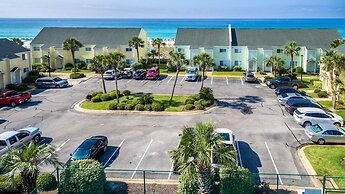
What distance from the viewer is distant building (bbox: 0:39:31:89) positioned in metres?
50.5

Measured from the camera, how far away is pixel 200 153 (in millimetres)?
17141

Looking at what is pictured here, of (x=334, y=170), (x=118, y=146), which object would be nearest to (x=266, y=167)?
(x=334, y=170)

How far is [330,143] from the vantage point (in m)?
28.4

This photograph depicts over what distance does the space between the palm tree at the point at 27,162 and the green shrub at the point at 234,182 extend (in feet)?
29.2

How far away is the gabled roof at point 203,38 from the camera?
66688mm

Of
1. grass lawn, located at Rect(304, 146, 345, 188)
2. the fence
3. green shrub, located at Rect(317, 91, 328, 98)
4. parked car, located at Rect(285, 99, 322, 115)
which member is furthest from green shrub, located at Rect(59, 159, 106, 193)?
green shrub, located at Rect(317, 91, 328, 98)

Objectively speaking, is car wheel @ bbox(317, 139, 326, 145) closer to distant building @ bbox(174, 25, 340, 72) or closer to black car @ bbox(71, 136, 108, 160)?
black car @ bbox(71, 136, 108, 160)

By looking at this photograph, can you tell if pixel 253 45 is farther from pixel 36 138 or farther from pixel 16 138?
pixel 16 138

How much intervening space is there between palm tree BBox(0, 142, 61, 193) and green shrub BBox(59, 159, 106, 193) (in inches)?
49.8

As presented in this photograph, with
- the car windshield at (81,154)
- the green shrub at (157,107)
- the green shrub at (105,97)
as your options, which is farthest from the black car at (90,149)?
the green shrub at (105,97)

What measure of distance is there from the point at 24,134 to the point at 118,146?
7269 millimetres

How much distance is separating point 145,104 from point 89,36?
→ 36718 millimetres

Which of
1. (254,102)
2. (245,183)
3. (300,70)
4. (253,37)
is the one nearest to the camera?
(245,183)

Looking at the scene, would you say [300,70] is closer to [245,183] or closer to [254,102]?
[254,102]
